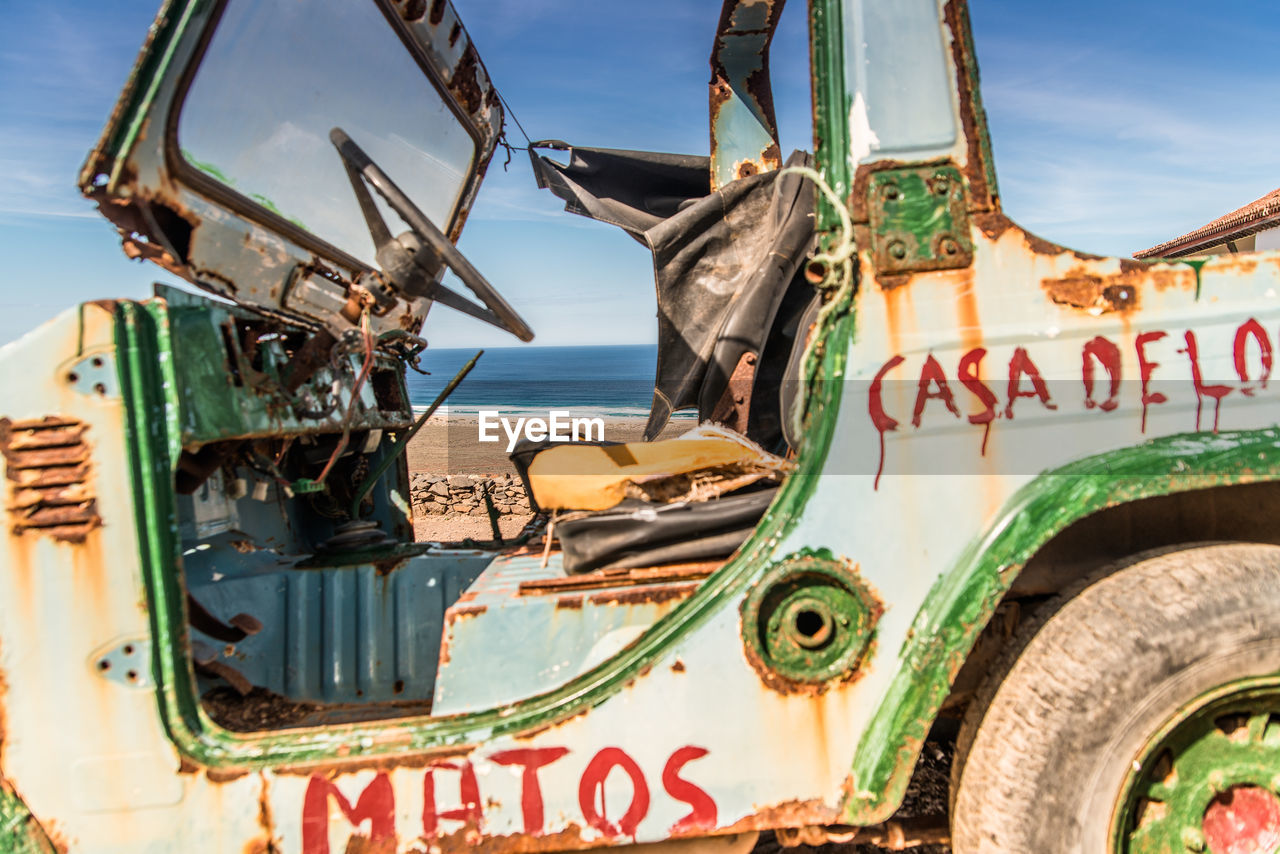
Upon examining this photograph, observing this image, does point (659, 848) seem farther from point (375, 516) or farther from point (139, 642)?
point (375, 516)

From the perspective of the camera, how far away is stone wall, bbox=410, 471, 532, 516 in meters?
8.76

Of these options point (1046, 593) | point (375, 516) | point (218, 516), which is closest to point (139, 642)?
point (218, 516)

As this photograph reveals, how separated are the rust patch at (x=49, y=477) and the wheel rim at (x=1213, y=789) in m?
2.04

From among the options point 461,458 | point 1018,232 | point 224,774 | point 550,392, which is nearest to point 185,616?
point 224,774

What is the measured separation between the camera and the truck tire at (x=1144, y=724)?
1.44 m

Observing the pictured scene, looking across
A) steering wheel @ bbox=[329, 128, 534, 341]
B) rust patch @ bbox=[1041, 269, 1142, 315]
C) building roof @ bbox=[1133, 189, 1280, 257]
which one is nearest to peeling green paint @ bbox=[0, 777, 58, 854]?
steering wheel @ bbox=[329, 128, 534, 341]

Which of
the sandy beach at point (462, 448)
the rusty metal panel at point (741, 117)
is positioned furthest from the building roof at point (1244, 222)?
the rusty metal panel at point (741, 117)

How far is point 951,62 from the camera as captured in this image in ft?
5.08

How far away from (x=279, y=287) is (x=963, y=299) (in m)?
1.76

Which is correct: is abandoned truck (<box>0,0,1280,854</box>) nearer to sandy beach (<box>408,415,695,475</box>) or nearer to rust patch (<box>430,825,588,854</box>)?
rust patch (<box>430,825,588,854</box>)

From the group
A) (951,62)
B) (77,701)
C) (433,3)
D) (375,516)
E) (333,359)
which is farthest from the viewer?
(375,516)

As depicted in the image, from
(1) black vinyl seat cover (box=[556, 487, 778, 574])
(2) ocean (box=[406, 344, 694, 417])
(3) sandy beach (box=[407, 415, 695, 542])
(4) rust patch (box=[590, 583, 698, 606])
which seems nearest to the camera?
(4) rust patch (box=[590, 583, 698, 606])

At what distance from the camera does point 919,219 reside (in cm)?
152

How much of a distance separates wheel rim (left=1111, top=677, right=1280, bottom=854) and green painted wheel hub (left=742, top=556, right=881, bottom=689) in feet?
1.97
